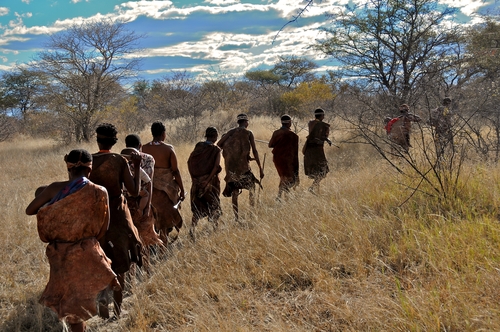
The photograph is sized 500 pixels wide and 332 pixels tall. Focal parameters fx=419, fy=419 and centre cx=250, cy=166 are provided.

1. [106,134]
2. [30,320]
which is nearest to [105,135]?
[106,134]

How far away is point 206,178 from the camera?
212 inches

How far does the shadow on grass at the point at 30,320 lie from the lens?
3336mm

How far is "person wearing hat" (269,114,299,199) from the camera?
660 centimetres

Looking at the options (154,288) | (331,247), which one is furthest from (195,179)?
(331,247)

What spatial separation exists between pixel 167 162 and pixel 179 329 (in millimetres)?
2329

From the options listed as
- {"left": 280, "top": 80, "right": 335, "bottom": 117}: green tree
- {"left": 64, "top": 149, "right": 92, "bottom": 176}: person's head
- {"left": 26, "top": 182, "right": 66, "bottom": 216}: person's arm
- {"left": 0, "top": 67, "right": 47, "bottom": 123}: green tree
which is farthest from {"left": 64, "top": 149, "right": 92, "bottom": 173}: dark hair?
{"left": 0, "top": 67, "right": 47, "bottom": 123}: green tree

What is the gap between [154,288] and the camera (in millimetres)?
3643

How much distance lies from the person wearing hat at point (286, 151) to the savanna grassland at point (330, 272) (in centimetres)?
156

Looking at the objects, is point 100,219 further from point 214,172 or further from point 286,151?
point 286,151

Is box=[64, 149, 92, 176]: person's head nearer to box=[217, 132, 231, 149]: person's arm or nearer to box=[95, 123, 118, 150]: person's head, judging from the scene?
box=[95, 123, 118, 150]: person's head

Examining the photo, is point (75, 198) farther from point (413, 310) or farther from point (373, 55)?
point (373, 55)

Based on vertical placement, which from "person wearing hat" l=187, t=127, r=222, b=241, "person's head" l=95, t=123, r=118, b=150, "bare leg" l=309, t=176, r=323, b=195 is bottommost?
"bare leg" l=309, t=176, r=323, b=195

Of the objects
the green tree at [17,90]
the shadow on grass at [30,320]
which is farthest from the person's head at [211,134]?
the green tree at [17,90]

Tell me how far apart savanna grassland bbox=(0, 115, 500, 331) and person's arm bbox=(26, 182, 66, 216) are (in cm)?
108
